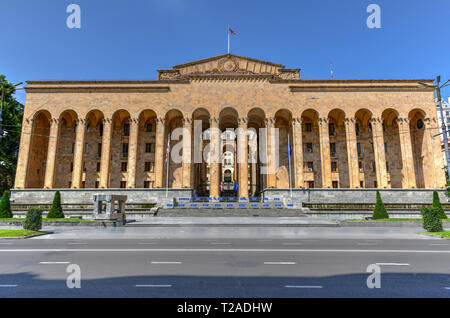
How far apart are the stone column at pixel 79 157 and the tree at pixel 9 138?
8.99 m

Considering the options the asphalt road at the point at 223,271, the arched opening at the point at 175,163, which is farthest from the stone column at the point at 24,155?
the asphalt road at the point at 223,271

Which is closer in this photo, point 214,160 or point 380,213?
point 380,213

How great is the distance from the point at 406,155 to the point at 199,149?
99.2ft

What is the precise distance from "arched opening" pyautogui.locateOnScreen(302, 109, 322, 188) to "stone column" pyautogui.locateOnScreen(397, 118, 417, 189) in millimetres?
10841

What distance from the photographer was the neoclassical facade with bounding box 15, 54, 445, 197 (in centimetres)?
3528

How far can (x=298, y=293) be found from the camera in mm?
5051

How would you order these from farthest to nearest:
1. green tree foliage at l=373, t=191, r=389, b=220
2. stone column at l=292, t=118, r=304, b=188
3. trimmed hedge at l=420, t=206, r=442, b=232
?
1. stone column at l=292, t=118, r=304, b=188
2. green tree foliage at l=373, t=191, r=389, b=220
3. trimmed hedge at l=420, t=206, r=442, b=232

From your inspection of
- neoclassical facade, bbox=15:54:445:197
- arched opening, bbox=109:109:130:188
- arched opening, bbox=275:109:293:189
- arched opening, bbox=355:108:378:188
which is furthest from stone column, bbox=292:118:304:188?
arched opening, bbox=109:109:130:188

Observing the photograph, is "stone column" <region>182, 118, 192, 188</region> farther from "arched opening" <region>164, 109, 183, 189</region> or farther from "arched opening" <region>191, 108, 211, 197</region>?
"arched opening" <region>164, 109, 183, 189</region>

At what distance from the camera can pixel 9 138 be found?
39625 mm

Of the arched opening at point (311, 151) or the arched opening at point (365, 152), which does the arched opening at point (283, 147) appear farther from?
the arched opening at point (365, 152)

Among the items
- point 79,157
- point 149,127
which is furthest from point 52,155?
point 149,127

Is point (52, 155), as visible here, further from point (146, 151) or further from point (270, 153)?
point (270, 153)

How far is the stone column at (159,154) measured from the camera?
114 ft
